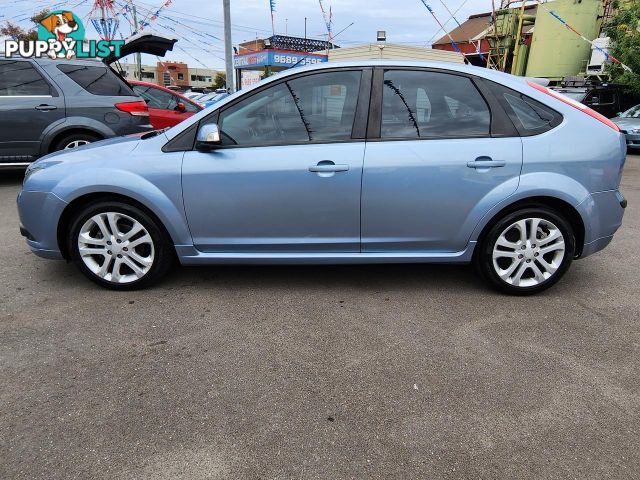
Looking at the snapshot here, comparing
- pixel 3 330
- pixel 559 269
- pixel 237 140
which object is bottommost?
pixel 3 330

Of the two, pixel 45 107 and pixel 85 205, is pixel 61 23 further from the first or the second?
pixel 85 205

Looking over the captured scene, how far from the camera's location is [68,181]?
3.50 meters

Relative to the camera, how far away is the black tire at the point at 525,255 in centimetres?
353

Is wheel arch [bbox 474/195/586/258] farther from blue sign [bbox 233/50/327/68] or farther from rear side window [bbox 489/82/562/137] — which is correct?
blue sign [bbox 233/50/327/68]

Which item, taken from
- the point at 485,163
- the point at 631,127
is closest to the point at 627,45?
the point at 631,127

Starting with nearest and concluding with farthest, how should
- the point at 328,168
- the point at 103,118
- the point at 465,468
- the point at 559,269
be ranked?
the point at 465,468
the point at 328,168
the point at 559,269
the point at 103,118

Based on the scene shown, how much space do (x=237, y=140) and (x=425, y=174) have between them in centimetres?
135

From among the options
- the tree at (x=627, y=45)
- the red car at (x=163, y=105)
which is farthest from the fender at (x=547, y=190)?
the tree at (x=627, y=45)

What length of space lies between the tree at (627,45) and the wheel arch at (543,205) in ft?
48.2

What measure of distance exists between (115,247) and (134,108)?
14.0 feet

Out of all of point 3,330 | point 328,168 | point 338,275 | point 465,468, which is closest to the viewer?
point 465,468

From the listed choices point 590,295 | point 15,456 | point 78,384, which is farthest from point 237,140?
point 590,295

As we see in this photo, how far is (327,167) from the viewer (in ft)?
11.1

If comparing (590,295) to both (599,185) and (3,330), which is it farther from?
(3,330)
